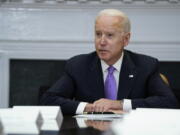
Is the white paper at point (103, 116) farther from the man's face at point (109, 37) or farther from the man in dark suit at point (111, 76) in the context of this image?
the man's face at point (109, 37)

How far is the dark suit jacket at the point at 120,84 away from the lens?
10.7ft

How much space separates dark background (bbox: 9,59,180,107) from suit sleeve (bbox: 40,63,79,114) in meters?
1.50

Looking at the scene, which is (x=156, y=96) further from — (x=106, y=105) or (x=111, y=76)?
(x=106, y=105)

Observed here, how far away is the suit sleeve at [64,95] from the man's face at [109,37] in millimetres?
284

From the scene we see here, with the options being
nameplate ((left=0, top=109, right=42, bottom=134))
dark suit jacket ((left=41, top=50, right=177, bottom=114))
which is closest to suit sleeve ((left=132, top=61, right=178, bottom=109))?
dark suit jacket ((left=41, top=50, right=177, bottom=114))

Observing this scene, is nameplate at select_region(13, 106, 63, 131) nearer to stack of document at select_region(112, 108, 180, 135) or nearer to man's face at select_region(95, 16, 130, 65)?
stack of document at select_region(112, 108, 180, 135)

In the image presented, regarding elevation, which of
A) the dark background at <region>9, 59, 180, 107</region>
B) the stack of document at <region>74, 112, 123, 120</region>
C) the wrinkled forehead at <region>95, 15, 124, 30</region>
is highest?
the wrinkled forehead at <region>95, 15, 124, 30</region>

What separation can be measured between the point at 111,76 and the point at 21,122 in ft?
5.16

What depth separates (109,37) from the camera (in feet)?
11.2

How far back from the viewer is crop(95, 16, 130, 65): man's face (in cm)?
335

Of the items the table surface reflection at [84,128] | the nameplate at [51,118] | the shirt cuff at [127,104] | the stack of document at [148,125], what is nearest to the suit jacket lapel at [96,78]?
the shirt cuff at [127,104]

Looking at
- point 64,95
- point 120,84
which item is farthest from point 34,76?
point 120,84

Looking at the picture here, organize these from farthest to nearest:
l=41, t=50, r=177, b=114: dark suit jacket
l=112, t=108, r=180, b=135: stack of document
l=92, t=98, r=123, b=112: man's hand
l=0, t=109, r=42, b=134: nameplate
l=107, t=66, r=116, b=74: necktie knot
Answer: l=107, t=66, r=116, b=74: necktie knot → l=41, t=50, r=177, b=114: dark suit jacket → l=92, t=98, r=123, b=112: man's hand → l=0, t=109, r=42, b=134: nameplate → l=112, t=108, r=180, b=135: stack of document

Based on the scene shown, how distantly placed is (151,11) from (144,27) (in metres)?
0.18
